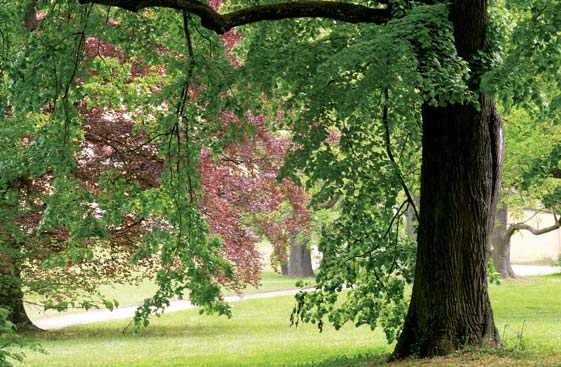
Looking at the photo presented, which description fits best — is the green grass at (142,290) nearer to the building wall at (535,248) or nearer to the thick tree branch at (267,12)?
the building wall at (535,248)

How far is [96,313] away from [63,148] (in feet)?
57.2

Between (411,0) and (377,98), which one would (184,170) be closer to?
(377,98)

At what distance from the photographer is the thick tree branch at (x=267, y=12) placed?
899 centimetres

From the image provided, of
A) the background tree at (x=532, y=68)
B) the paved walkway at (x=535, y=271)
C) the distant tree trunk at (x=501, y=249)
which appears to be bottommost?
the paved walkway at (x=535, y=271)

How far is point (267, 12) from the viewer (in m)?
9.47

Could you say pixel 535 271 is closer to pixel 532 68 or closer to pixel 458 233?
pixel 458 233

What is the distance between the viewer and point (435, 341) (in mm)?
9914

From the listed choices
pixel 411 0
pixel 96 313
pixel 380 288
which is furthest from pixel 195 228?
pixel 96 313

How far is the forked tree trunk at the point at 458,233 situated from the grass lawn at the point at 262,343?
1.34 ft

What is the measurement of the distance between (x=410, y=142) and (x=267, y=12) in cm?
332

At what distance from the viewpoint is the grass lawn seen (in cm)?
1054

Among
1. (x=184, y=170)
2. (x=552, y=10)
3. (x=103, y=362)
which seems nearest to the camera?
(x=552, y=10)

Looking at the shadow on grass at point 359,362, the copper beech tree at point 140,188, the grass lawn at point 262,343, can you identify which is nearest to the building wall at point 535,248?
the grass lawn at point 262,343

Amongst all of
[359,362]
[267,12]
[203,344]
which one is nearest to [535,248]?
[203,344]
